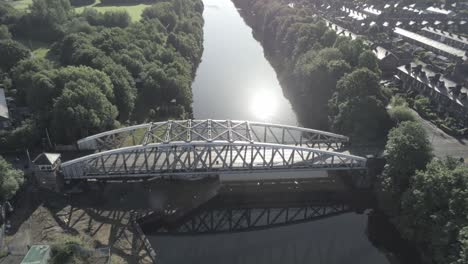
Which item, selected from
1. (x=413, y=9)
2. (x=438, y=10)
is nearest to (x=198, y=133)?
(x=413, y=9)

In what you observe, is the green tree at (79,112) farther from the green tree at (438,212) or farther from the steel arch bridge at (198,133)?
the green tree at (438,212)

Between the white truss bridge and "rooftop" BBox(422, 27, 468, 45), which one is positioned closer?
the white truss bridge

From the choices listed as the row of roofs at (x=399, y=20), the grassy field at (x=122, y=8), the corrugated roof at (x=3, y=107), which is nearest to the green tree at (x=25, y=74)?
the corrugated roof at (x=3, y=107)

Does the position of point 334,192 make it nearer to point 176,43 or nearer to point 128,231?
point 128,231

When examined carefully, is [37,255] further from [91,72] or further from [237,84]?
[237,84]

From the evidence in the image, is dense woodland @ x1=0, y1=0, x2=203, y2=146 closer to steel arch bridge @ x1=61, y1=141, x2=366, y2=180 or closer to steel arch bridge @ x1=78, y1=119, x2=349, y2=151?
steel arch bridge @ x1=78, y1=119, x2=349, y2=151

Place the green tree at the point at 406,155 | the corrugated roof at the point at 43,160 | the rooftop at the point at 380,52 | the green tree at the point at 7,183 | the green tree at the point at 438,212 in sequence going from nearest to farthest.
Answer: the green tree at the point at 438,212 < the green tree at the point at 7,183 < the green tree at the point at 406,155 < the corrugated roof at the point at 43,160 < the rooftop at the point at 380,52

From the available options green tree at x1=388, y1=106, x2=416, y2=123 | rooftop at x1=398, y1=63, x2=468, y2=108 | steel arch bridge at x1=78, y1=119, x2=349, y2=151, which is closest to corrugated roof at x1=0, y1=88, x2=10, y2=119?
steel arch bridge at x1=78, y1=119, x2=349, y2=151
